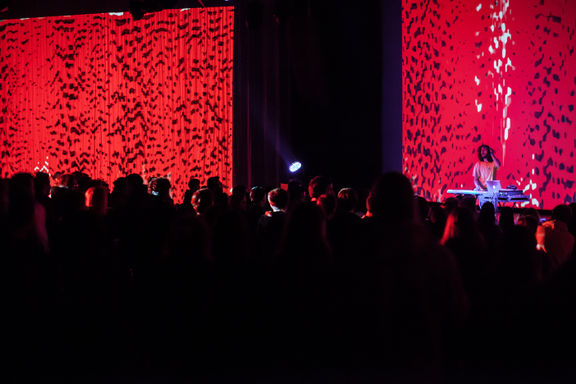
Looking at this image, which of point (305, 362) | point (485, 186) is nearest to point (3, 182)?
point (305, 362)

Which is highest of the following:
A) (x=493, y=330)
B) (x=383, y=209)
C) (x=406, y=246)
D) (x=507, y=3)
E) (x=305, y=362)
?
(x=507, y=3)

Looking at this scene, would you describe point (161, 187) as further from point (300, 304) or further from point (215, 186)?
point (300, 304)

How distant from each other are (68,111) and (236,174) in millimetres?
4104

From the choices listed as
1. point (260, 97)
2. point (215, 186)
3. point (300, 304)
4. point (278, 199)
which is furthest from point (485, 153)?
point (300, 304)

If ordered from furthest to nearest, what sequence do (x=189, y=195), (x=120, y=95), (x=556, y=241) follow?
(x=120, y=95) → (x=189, y=195) → (x=556, y=241)

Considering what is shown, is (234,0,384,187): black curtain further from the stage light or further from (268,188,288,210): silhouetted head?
(268,188,288,210): silhouetted head

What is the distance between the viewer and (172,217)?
3732 mm

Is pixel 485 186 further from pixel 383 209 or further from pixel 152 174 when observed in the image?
pixel 383 209

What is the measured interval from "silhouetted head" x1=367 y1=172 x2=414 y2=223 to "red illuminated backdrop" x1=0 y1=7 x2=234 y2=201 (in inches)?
380

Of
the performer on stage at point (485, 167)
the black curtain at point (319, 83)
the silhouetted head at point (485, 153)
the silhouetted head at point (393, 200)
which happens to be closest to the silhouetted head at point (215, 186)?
the silhouetted head at point (393, 200)

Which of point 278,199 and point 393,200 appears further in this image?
point 278,199

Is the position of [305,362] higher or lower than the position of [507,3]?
lower

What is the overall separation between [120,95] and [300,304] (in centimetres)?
1055

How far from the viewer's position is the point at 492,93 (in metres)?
10.3
